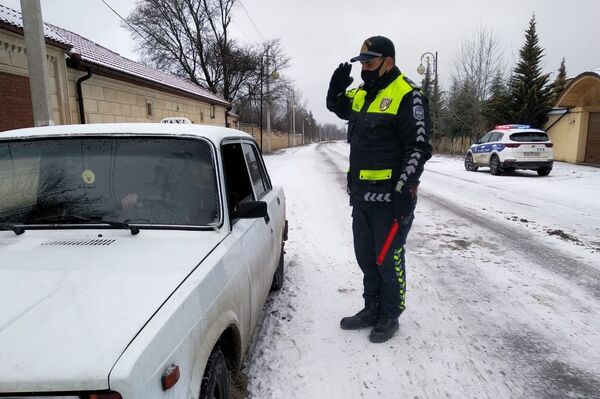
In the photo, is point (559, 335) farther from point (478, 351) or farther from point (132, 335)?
point (132, 335)

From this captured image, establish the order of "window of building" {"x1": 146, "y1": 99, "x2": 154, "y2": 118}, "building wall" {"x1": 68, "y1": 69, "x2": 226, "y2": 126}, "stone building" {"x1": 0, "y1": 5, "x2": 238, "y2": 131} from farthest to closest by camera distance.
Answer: "window of building" {"x1": 146, "y1": 99, "x2": 154, "y2": 118} → "building wall" {"x1": 68, "y1": 69, "x2": 226, "y2": 126} → "stone building" {"x1": 0, "y1": 5, "x2": 238, "y2": 131}

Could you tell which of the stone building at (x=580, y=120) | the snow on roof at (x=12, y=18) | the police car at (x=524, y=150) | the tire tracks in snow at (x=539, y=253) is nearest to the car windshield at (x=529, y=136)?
the police car at (x=524, y=150)

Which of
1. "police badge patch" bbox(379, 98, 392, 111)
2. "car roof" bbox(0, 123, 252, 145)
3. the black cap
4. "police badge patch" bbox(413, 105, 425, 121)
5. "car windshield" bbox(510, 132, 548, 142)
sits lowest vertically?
"car windshield" bbox(510, 132, 548, 142)

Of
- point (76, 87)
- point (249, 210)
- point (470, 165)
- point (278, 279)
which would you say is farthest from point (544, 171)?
point (76, 87)

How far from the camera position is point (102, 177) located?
2.42 m

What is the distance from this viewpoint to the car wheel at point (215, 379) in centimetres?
170

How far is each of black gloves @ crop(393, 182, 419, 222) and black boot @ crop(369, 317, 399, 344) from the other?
86 centimetres

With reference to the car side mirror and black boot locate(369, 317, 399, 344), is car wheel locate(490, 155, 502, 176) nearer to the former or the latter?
black boot locate(369, 317, 399, 344)

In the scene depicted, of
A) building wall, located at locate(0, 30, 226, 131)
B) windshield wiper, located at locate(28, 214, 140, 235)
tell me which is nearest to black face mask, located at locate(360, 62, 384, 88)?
windshield wiper, located at locate(28, 214, 140, 235)

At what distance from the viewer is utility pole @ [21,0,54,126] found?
6.39 meters

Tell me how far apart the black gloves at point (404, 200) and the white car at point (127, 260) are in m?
1.00

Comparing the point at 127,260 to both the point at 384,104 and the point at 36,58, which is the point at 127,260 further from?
the point at 36,58

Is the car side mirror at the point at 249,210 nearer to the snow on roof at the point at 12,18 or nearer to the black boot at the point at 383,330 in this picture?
the black boot at the point at 383,330

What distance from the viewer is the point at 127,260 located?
1882mm
